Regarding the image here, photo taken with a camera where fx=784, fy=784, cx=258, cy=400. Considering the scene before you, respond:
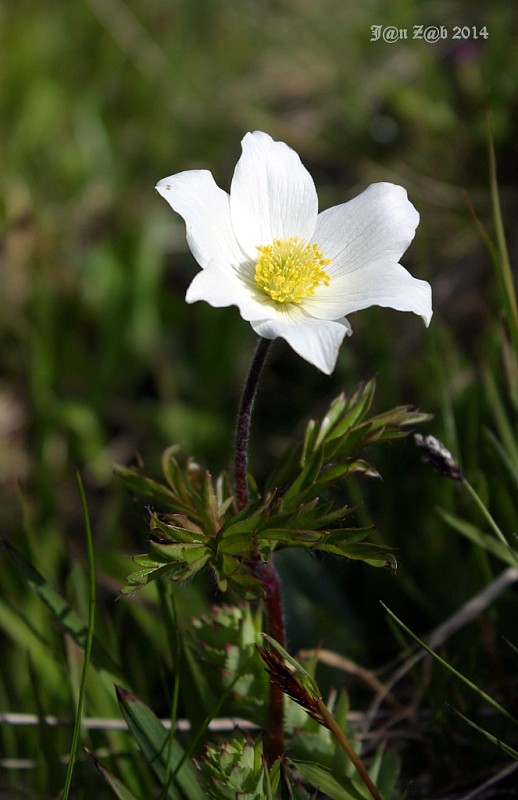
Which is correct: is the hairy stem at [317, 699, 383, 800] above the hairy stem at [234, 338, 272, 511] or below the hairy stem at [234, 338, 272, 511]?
below

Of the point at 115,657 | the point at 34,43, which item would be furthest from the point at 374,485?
the point at 34,43

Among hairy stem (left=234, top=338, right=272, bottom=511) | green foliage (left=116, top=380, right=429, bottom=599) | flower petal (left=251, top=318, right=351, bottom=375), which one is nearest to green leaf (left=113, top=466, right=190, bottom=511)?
green foliage (left=116, top=380, right=429, bottom=599)

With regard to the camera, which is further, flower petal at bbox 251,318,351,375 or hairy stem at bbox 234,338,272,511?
hairy stem at bbox 234,338,272,511

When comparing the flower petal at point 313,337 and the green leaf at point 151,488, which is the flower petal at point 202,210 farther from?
the green leaf at point 151,488

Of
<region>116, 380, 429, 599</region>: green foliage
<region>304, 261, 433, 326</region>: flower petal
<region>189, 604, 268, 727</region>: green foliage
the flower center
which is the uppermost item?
the flower center

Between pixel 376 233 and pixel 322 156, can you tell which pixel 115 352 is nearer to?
pixel 322 156

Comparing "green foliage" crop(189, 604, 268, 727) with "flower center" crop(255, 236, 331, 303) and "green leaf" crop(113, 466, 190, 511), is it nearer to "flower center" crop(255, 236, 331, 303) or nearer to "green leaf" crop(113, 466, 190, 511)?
"green leaf" crop(113, 466, 190, 511)
